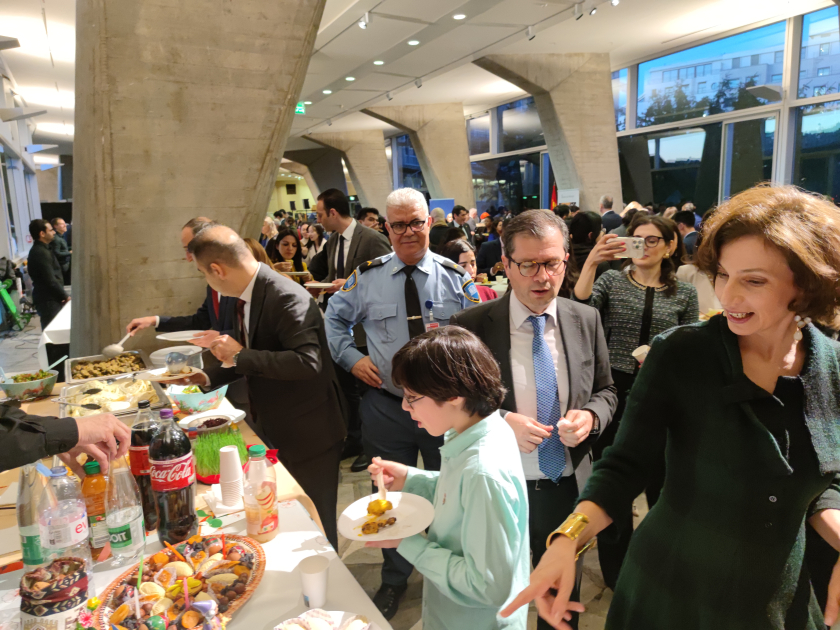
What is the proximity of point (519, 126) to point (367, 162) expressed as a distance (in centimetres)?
626

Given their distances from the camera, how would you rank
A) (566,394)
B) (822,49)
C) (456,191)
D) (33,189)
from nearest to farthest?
(566,394) → (822,49) → (456,191) → (33,189)

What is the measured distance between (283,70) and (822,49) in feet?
29.7

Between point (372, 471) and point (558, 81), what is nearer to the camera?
point (372, 471)

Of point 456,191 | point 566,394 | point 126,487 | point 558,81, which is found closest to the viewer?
point 126,487

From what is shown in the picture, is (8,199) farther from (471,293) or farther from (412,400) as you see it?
(412,400)

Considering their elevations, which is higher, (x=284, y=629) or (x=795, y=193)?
(x=795, y=193)

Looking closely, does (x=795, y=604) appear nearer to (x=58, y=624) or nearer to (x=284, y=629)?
(x=284, y=629)

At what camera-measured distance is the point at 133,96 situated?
3.42 metres

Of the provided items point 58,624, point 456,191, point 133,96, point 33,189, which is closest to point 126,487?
point 58,624

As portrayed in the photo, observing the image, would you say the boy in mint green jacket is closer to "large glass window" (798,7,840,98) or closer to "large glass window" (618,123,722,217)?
"large glass window" (798,7,840,98)

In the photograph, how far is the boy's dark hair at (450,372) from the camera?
130cm

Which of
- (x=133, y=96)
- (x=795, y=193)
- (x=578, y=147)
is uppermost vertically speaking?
→ (x=578, y=147)

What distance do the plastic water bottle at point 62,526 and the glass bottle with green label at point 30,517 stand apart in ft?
0.05

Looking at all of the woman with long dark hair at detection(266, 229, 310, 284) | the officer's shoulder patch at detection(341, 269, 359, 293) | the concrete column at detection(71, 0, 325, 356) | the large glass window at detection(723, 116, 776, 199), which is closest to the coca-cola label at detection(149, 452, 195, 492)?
the officer's shoulder patch at detection(341, 269, 359, 293)
